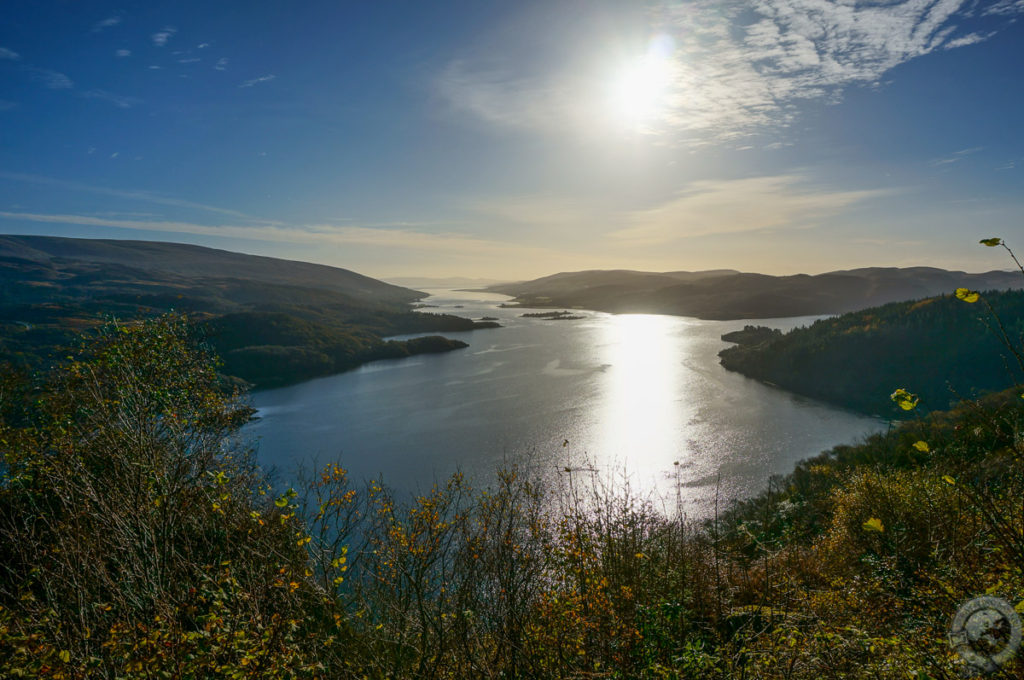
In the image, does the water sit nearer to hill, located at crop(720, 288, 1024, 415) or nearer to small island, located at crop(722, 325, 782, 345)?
hill, located at crop(720, 288, 1024, 415)

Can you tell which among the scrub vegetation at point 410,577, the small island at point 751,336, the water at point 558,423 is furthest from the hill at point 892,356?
the scrub vegetation at point 410,577

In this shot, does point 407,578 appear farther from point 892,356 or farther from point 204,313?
point 204,313

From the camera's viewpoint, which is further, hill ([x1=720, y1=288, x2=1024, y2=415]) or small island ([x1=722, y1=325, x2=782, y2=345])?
small island ([x1=722, y1=325, x2=782, y2=345])

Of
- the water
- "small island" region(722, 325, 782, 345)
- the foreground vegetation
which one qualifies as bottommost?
the water

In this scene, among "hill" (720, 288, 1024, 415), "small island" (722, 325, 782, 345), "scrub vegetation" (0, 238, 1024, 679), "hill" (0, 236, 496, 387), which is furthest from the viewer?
"small island" (722, 325, 782, 345)

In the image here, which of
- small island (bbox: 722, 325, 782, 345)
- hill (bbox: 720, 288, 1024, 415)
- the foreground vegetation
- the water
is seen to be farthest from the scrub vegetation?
small island (bbox: 722, 325, 782, 345)

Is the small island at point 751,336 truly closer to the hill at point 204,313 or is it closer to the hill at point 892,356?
the hill at point 892,356
